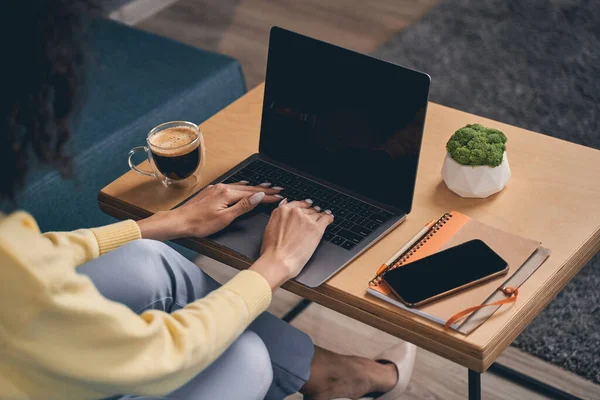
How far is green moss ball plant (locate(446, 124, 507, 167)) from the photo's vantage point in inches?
52.4

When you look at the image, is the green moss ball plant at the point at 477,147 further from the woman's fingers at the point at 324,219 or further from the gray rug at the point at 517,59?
the gray rug at the point at 517,59

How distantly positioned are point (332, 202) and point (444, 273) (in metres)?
0.28

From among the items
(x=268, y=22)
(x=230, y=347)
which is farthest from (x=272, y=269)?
(x=268, y=22)

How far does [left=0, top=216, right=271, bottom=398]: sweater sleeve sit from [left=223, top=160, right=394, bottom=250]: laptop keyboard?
1.22 feet

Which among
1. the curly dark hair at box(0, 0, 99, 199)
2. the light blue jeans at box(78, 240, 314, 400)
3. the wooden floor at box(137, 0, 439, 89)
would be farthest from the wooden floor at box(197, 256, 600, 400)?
the wooden floor at box(137, 0, 439, 89)

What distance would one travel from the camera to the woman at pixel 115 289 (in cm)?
92

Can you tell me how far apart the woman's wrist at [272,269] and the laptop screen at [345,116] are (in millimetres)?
267

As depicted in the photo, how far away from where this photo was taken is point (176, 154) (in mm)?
1420

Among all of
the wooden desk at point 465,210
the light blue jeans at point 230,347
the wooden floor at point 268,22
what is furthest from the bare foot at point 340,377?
the wooden floor at point 268,22

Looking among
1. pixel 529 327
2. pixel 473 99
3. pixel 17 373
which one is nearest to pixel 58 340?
pixel 17 373

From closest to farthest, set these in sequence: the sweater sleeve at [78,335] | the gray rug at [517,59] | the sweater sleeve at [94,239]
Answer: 1. the sweater sleeve at [78,335]
2. the sweater sleeve at [94,239]
3. the gray rug at [517,59]

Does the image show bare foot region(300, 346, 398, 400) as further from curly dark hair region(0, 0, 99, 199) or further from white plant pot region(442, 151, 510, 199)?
curly dark hair region(0, 0, 99, 199)

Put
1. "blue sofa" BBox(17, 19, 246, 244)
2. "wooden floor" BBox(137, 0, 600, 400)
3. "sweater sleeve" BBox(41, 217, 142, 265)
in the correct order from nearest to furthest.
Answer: "sweater sleeve" BBox(41, 217, 142, 265) → "blue sofa" BBox(17, 19, 246, 244) → "wooden floor" BBox(137, 0, 600, 400)

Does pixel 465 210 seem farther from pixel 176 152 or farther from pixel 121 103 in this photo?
pixel 121 103
